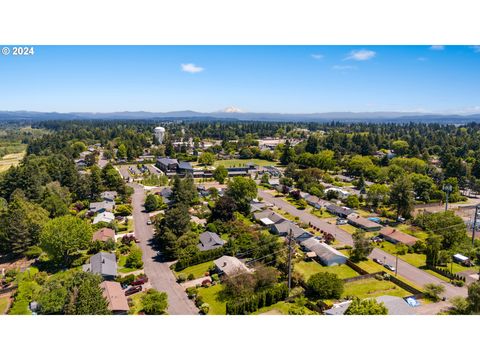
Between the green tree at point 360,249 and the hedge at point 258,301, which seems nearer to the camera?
the hedge at point 258,301

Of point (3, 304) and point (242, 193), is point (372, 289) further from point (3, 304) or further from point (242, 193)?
point (3, 304)

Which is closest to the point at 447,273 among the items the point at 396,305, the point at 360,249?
the point at 360,249

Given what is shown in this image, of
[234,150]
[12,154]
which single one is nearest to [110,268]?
[234,150]

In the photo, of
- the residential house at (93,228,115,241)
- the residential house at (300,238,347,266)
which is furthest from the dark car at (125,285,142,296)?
the residential house at (300,238,347,266)

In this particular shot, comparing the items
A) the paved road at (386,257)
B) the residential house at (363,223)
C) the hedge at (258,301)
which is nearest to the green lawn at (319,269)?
the paved road at (386,257)

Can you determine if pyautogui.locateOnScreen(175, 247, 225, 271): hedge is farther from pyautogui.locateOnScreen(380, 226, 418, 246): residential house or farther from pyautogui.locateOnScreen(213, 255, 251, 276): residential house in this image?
pyautogui.locateOnScreen(380, 226, 418, 246): residential house

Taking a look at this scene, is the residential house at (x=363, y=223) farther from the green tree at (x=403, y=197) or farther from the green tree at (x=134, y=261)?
the green tree at (x=134, y=261)
